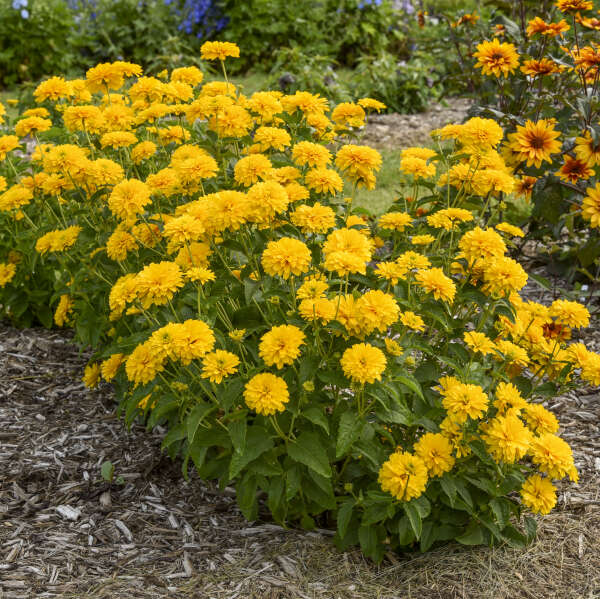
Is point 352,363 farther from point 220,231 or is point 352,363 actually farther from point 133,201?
point 133,201

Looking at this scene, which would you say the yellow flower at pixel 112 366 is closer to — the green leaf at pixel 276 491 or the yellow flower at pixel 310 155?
the green leaf at pixel 276 491

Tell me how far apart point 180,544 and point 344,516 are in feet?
2.12

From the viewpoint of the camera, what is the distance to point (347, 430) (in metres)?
1.94

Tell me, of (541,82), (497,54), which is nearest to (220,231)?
(497,54)

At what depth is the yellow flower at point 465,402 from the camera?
6.35 feet

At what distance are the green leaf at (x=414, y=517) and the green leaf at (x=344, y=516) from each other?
217 mm

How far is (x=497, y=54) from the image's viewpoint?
3.08m

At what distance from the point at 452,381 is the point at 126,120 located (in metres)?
1.74

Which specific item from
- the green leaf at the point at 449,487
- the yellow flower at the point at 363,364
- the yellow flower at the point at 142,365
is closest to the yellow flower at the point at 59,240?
the yellow flower at the point at 142,365

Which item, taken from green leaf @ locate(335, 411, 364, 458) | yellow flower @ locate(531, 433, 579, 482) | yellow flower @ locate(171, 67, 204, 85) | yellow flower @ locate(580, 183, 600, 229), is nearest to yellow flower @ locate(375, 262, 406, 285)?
green leaf @ locate(335, 411, 364, 458)

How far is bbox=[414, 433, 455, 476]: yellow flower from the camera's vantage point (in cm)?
198

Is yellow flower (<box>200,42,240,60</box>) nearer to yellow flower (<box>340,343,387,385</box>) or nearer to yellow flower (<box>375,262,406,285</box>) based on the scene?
yellow flower (<box>375,262,406,285</box>)

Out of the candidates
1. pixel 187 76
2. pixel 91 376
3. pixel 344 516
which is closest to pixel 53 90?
pixel 187 76

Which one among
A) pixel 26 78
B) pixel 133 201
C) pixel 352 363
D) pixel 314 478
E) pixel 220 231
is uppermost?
pixel 26 78
